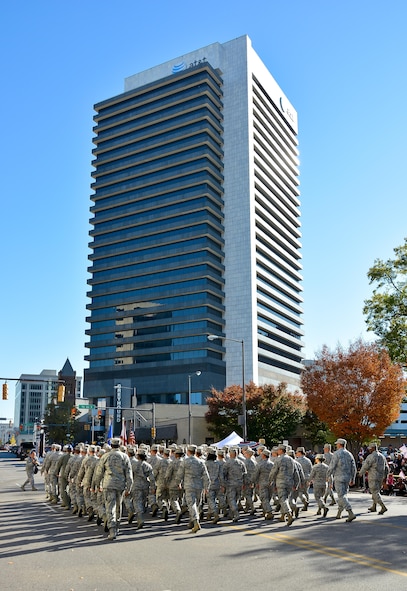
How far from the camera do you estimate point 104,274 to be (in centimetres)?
10338

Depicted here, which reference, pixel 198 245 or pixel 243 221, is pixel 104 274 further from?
pixel 243 221

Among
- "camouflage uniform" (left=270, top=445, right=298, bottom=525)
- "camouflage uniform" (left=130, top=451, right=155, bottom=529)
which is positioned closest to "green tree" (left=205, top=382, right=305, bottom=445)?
"camouflage uniform" (left=270, top=445, right=298, bottom=525)

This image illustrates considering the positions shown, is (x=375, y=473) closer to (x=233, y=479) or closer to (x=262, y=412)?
(x=233, y=479)

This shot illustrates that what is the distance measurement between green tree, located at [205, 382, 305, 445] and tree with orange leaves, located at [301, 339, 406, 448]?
71.2 ft

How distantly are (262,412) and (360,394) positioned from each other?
2354 cm

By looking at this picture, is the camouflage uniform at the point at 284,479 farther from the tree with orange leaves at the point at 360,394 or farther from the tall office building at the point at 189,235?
the tall office building at the point at 189,235

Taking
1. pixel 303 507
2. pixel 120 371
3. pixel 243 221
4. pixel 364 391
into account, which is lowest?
pixel 303 507

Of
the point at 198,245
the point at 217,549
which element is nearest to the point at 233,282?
the point at 198,245

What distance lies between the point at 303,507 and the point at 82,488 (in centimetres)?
Result: 638

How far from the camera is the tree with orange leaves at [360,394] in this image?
31.8m

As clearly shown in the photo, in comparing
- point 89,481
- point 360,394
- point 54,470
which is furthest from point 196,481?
point 360,394

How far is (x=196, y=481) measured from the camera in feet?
44.7

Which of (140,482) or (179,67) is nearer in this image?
(140,482)

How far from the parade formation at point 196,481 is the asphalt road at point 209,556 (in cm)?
49
